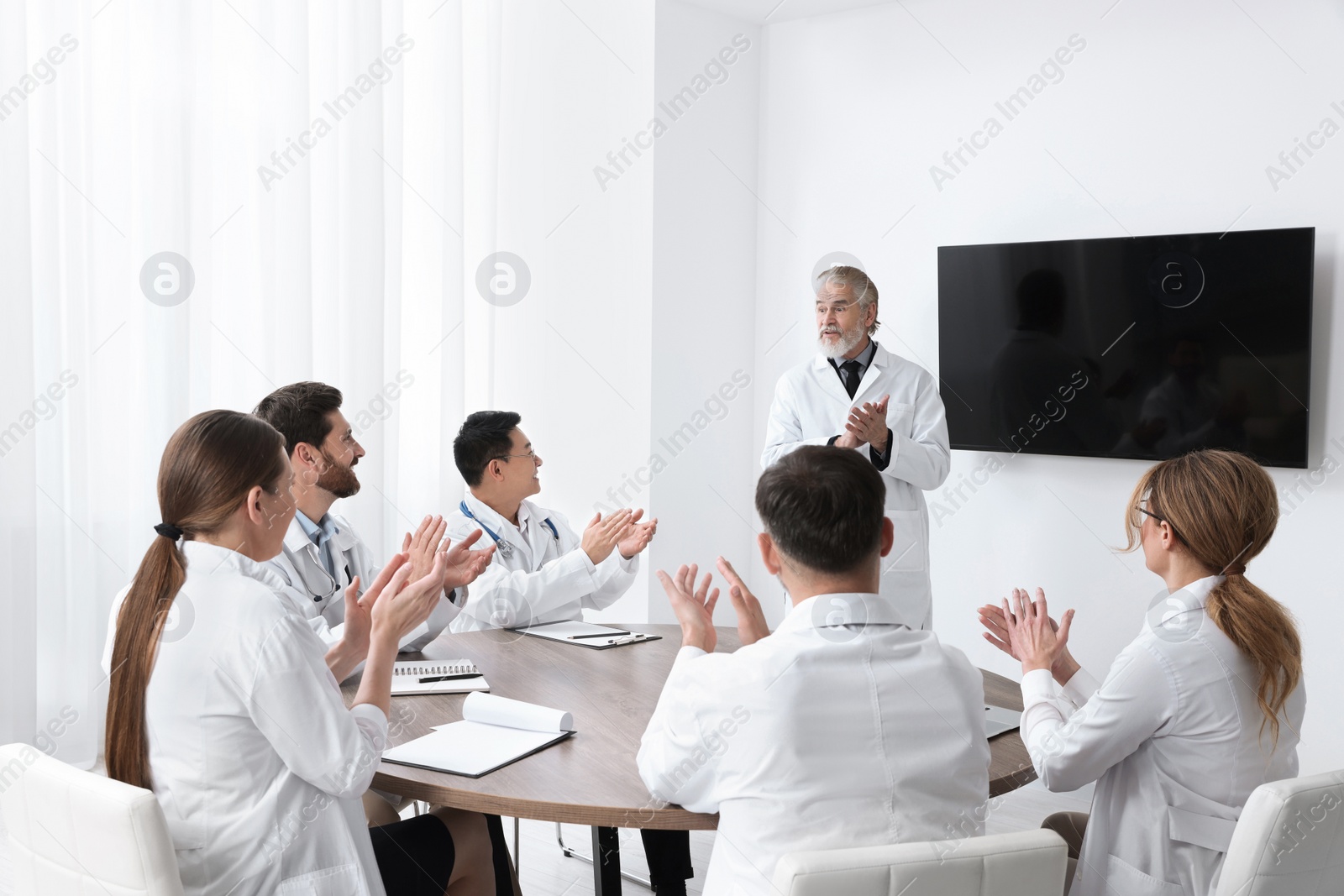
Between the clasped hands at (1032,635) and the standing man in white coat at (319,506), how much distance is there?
1.35m

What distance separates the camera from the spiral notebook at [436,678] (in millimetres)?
2367

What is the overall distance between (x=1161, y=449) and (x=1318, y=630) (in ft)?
2.62

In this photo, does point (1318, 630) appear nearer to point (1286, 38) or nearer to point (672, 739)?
point (1286, 38)

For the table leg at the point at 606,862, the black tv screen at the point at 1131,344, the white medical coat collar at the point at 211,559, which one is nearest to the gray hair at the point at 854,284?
the black tv screen at the point at 1131,344

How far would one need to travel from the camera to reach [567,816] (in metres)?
1.70

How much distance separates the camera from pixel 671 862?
274 centimetres

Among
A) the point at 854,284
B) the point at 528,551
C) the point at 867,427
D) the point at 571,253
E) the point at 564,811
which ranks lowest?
the point at 564,811

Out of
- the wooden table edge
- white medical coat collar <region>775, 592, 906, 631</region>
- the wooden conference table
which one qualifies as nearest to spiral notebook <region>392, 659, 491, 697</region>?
the wooden conference table

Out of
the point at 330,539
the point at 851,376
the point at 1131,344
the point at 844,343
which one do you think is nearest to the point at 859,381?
the point at 851,376

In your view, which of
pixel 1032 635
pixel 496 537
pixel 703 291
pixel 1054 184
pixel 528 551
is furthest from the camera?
pixel 703 291

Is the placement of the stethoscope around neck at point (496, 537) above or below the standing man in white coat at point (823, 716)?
above

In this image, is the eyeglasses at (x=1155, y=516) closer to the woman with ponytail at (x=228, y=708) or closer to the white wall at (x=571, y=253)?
the woman with ponytail at (x=228, y=708)

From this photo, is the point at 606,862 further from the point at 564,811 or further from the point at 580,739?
the point at 564,811

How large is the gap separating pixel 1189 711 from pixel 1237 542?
0.30m
